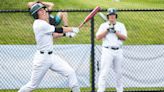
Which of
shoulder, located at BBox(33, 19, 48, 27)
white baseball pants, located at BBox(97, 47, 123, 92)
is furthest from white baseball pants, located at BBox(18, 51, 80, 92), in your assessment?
white baseball pants, located at BBox(97, 47, 123, 92)

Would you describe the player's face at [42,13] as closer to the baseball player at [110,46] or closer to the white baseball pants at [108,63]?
the baseball player at [110,46]

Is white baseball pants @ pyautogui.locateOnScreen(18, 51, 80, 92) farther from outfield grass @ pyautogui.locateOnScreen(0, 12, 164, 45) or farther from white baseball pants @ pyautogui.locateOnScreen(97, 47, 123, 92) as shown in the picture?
outfield grass @ pyautogui.locateOnScreen(0, 12, 164, 45)

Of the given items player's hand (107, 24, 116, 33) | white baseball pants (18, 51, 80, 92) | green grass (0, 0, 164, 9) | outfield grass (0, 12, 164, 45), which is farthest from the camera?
green grass (0, 0, 164, 9)

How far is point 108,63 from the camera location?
11.4 m

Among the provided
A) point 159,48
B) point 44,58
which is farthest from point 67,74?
point 159,48

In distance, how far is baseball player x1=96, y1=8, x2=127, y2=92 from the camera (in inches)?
449

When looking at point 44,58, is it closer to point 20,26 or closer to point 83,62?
point 83,62

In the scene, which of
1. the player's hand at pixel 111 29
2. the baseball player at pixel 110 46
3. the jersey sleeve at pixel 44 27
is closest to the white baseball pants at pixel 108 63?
the baseball player at pixel 110 46

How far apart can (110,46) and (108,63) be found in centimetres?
35

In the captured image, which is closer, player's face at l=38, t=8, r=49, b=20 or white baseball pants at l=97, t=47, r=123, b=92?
player's face at l=38, t=8, r=49, b=20

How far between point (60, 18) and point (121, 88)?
195 cm

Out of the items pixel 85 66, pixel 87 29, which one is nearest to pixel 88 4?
pixel 87 29

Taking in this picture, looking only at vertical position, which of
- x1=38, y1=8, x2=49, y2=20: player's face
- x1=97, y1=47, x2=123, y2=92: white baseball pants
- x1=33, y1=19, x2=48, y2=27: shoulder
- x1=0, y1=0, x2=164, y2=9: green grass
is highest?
x1=38, y1=8, x2=49, y2=20: player's face

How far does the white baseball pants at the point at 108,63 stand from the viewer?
11414mm
